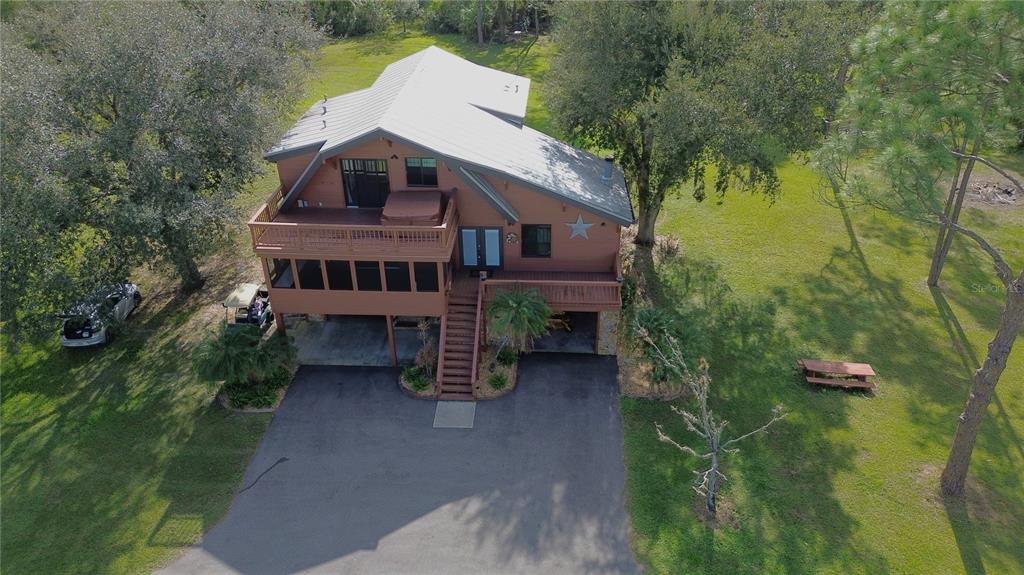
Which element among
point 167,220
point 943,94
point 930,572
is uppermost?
point 943,94

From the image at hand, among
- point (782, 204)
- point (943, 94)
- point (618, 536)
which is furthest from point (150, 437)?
point (782, 204)

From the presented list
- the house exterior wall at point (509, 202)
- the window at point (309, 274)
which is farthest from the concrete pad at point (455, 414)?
the window at point (309, 274)

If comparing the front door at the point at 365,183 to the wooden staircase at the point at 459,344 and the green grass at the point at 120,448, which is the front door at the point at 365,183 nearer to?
the green grass at the point at 120,448

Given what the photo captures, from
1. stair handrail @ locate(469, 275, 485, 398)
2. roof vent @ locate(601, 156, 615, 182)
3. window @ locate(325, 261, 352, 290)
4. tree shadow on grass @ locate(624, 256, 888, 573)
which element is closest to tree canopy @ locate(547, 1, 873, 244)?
roof vent @ locate(601, 156, 615, 182)

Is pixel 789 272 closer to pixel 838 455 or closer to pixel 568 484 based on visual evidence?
pixel 838 455

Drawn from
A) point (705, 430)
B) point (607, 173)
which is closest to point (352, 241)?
point (607, 173)

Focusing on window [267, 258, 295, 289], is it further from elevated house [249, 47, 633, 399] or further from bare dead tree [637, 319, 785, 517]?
bare dead tree [637, 319, 785, 517]
